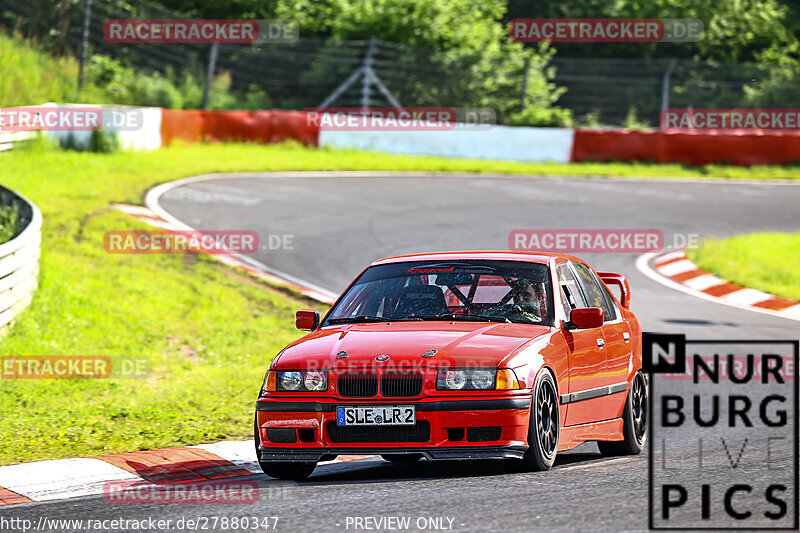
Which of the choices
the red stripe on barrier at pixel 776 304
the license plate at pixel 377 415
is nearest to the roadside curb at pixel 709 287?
the red stripe on barrier at pixel 776 304

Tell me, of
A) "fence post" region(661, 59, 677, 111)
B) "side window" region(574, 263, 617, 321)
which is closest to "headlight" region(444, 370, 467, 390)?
"side window" region(574, 263, 617, 321)

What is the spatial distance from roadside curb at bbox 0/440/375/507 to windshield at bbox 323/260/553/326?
1158mm

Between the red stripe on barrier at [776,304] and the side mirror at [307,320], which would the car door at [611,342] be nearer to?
the side mirror at [307,320]

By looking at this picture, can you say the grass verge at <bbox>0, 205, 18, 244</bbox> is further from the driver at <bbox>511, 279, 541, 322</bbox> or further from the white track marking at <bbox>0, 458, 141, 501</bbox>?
the driver at <bbox>511, 279, 541, 322</bbox>

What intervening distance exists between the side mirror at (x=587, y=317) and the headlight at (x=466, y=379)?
3.39ft

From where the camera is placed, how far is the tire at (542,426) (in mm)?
6621

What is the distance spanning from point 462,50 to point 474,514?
3287cm

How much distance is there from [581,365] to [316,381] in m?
1.76

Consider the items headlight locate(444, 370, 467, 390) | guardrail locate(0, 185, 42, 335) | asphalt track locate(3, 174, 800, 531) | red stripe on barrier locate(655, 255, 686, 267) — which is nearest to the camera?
asphalt track locate(3, 174, 800, 531)

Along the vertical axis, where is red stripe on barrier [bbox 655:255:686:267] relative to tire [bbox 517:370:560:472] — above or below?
below

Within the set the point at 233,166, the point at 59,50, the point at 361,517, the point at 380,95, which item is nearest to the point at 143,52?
the point at 59,50

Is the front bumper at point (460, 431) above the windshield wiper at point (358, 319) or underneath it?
underneath

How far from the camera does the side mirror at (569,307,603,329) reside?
7.38 m

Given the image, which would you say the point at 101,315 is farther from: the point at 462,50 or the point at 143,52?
the point at 462,50
